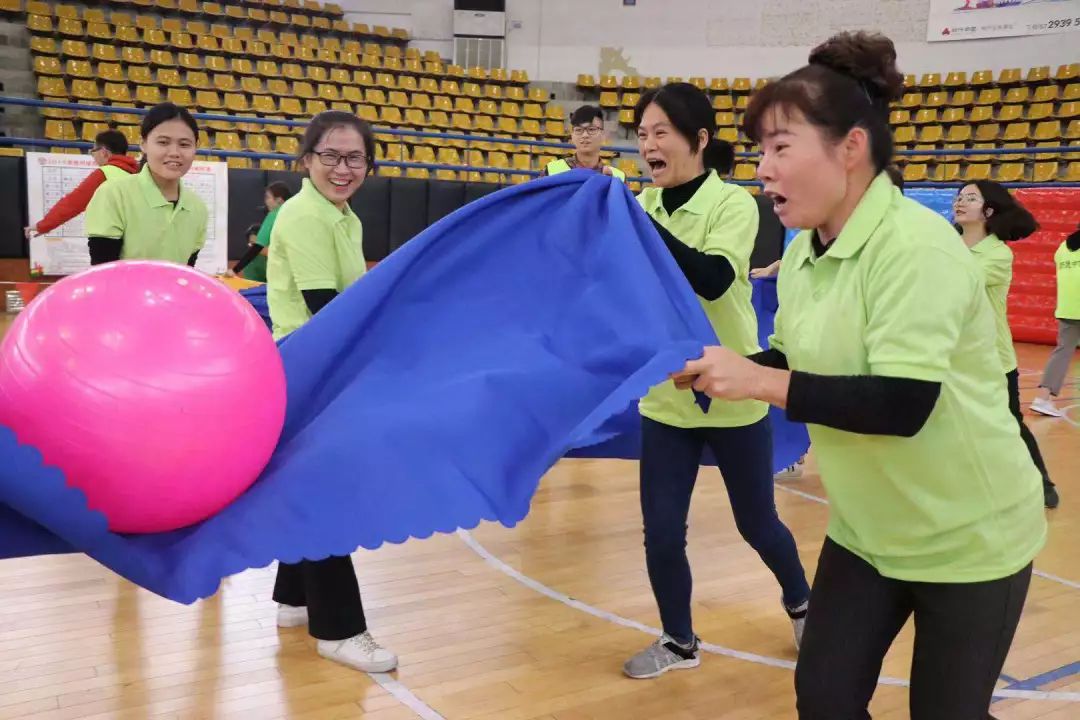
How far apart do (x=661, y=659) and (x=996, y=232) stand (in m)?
2.84

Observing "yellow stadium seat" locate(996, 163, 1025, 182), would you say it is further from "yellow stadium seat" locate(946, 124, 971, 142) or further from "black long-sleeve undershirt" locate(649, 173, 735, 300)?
"black long-sleeve undershirt" locate(649, 173, 735, 300)

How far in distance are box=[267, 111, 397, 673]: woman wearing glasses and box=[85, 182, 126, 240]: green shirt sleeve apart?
2.66 feet

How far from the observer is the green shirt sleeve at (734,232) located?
2.41 metres

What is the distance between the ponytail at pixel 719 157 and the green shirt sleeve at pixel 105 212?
2008mm

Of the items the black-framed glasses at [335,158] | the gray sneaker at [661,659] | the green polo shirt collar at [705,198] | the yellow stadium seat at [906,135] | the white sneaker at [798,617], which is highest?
the yellow stadium seat at [906,135]

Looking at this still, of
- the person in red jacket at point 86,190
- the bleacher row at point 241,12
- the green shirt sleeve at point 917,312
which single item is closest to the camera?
the green shirt sleeve at point 917,312

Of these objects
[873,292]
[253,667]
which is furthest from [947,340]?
[253,667]

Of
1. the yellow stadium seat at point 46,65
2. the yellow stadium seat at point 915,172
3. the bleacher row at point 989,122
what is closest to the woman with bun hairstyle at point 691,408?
the bleacher row at point 989,122

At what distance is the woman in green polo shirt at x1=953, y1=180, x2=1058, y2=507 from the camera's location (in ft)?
13.8

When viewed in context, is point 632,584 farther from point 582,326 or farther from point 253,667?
point 582,326

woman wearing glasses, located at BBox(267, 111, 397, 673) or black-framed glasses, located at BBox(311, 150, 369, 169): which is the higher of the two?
black-framed glasses, located at BBox(311, 150, 369, 169)

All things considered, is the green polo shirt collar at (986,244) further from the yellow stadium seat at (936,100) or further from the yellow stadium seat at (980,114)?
the yellow stadium seat at (936,100)

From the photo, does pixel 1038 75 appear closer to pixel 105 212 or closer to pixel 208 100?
pixel 208 100

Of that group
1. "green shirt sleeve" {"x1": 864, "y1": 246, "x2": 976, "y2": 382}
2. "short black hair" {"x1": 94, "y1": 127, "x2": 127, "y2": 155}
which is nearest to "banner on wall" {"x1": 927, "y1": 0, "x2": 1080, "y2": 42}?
"short black hair" {"x1": 94, "y1": 127, "x2": 127, "y2": 155}
